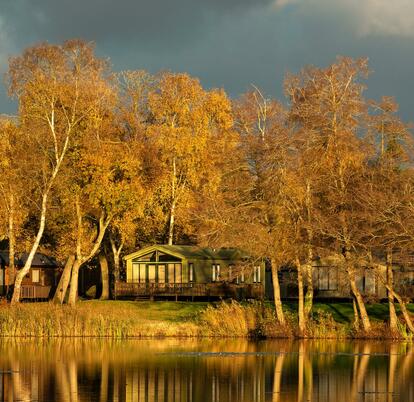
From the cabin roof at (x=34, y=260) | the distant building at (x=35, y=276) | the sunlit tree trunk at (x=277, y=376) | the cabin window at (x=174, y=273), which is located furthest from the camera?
the cabin roof at (x=34, y=260)

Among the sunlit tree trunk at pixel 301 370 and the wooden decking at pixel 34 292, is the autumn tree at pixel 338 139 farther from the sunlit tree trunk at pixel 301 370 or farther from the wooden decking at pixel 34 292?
the wooden decking at pixel 34 292

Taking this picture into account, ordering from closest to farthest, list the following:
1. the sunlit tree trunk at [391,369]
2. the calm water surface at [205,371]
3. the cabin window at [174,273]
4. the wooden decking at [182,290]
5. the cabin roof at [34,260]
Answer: the calm water surface at [205,371] < the sunlit tree trunk at [391,369] < the wooden decking at [182,290] < the cabin window at [174,273] < the cabin roof at [34,260]

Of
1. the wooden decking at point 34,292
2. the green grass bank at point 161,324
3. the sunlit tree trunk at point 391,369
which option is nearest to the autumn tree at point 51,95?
the green grass bank at point 161,324

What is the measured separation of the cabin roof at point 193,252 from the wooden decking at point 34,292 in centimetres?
610

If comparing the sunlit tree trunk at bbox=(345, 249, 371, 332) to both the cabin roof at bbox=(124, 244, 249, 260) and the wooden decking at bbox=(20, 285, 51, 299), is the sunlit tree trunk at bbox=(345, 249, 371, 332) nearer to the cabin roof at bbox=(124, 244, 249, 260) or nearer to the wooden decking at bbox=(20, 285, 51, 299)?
the cabin roof at bbox=(124, 244, 249, 260)

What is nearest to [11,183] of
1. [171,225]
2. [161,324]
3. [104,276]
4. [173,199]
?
[161,324]

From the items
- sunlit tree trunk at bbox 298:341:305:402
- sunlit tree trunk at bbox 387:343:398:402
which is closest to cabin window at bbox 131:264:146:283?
sunlit tree trunk at bbox 298:341:305:402

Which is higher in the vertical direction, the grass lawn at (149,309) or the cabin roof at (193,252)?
the cabin roof at (193,252)

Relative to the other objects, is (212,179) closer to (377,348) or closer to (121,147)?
(121,147)

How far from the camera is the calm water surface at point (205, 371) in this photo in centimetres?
3597

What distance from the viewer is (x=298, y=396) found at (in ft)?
117

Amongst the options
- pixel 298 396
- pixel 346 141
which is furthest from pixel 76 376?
pixel 346 141

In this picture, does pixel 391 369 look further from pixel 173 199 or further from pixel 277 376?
pixel 173 199

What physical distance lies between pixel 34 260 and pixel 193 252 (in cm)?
1263
